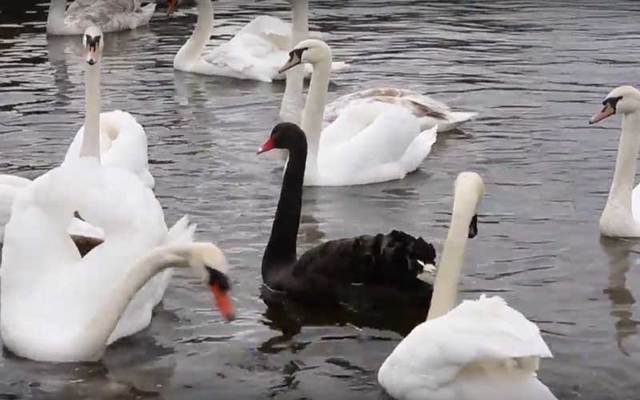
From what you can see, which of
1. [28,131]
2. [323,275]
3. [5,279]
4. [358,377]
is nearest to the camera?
[358,377]

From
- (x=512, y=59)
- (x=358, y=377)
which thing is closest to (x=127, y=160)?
(x=358, y=377)

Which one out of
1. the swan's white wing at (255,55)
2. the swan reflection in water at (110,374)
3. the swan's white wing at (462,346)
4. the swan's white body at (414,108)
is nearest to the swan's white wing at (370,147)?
the swan's white body at (414,108)

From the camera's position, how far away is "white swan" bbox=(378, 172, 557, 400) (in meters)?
5.71

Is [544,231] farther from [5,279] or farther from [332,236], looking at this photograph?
[5,279]

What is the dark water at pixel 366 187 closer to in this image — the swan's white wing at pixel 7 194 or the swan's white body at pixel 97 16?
the swan's white body at pixel 97 16

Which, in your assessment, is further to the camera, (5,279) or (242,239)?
(242,239)

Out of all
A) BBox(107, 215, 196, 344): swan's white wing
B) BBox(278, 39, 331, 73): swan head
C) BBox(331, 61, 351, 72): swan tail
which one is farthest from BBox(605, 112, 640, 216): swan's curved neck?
BBox(331, 61, 351, 72): swan tail

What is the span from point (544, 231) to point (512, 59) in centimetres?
810

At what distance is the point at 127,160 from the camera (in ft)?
32.2

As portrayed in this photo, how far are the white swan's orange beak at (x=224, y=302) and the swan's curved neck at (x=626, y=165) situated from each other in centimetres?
364

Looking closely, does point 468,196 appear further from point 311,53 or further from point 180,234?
point 311,53

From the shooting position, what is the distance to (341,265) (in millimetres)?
7531

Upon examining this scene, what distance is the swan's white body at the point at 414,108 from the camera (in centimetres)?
1220

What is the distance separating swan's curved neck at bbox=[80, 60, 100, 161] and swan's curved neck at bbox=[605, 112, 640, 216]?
136 inches
